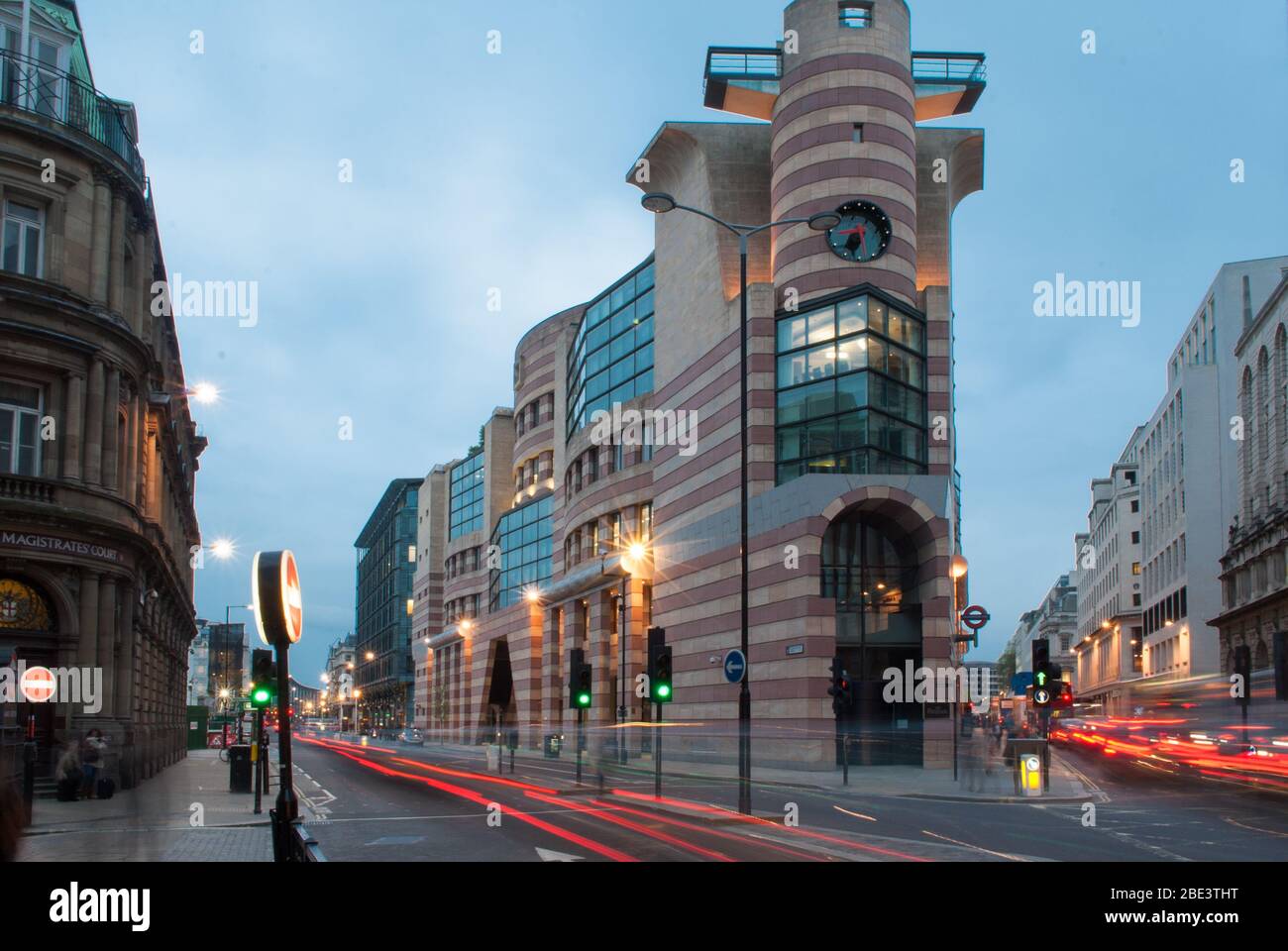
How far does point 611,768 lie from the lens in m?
48.2

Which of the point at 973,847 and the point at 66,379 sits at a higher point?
the point at 66,379

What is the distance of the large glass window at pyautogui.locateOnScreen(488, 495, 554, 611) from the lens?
78.9 metres

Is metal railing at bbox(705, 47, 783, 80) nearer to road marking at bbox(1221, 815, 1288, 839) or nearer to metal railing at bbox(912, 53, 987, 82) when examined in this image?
metal railing at bbox(912, 53, 987, 82)

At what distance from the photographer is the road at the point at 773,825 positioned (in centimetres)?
1563

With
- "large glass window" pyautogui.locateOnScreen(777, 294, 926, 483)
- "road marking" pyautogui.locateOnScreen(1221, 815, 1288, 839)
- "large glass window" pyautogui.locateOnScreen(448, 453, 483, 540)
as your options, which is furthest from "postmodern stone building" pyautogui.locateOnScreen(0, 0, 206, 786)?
"large glass window" pyautogui.locateOnScreen(448, 453, 483, 540)

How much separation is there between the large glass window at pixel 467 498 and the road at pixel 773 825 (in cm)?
7162

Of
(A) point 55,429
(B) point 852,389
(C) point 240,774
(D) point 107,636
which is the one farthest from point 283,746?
(B) point 852,389

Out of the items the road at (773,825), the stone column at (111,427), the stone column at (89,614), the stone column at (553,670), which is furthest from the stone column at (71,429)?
the stone column at (553,670)

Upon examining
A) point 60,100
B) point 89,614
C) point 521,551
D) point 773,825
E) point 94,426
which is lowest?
point 773,825

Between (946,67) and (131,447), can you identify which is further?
(946,67)

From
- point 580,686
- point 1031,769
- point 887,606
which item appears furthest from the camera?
point 887,606

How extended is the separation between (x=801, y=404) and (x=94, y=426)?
26.1 metres

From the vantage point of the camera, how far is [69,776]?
2741cm

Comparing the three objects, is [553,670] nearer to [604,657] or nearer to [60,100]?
[604,657]
